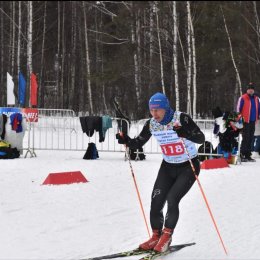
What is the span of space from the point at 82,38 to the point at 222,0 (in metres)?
10.6

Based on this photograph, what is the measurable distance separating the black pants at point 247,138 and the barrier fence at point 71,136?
2.93 ft

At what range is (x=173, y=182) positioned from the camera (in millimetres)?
5289

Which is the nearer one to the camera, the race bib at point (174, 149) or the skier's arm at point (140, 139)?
the race bib at point (174, 149)

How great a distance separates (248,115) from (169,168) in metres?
8.54

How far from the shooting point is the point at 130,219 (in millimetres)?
6680

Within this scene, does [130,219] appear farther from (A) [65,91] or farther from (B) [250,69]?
(A) [65,91]

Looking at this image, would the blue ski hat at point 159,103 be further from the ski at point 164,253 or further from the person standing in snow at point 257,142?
the person standing in snow at point 257,142

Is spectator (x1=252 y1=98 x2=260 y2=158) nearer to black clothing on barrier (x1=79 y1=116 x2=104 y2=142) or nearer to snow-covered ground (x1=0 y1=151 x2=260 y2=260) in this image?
snow-covered ground (x1=0 y1=151 x2=260 y2=260)

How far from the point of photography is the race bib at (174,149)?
5195 millimetres

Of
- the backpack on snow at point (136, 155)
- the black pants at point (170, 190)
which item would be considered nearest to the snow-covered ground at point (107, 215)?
the black pants at point (170, 190)

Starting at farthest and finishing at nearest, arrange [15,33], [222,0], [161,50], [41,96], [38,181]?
[41,96] → [15,33] → [161,50] → [222,0] → [38,181]

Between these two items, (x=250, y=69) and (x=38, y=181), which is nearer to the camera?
(x=38, y=181)

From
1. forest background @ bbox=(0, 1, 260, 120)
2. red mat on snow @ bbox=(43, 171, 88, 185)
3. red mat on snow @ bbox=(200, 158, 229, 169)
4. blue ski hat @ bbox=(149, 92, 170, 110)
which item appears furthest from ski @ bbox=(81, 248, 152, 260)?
forest background @ bbox=(0, 1, 260, 120)

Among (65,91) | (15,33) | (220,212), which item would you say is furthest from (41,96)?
(220,212)
